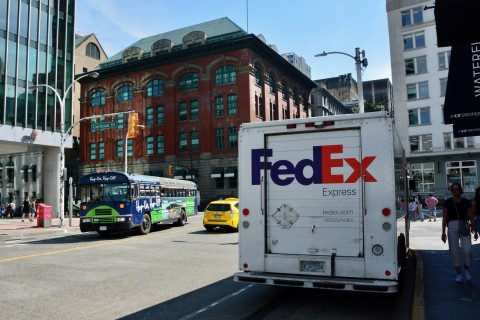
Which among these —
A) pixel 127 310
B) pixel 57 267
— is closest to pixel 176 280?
pixel 127 310

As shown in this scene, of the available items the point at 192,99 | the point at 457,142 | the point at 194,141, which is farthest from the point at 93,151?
the point at 457,142

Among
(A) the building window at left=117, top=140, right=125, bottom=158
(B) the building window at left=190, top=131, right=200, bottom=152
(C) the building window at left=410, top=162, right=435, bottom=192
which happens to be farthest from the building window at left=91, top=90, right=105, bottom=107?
(C) the building window at left=410, top=162, right=435, bottom=192

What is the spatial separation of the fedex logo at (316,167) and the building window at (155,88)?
5219 cm

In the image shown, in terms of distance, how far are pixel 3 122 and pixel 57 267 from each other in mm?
24718

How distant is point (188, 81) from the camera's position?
5553 cm

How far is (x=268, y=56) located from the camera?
5534cm

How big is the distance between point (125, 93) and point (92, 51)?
21731mm

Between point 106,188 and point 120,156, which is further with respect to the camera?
point 120,156

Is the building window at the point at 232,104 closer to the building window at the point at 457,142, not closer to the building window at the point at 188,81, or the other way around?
the building window at the point at 188,81

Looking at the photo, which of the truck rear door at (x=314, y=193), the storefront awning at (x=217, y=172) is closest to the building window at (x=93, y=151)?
the storefront awning at (x=217, y=172)

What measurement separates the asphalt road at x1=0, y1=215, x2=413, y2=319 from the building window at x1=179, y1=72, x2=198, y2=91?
44.3 m

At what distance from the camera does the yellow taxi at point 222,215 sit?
808 inches

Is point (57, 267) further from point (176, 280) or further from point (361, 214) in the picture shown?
point (361, 214)

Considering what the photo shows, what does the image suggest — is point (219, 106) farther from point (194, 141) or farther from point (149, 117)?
point (149, 117)
